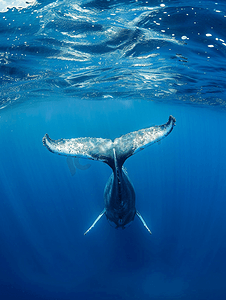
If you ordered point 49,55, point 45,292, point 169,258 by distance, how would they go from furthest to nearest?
point 169,258
point 45,292
point 49,55

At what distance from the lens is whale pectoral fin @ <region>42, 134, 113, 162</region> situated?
4.75m

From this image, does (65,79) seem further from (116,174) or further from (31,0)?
(116,174)

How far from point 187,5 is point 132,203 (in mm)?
8014

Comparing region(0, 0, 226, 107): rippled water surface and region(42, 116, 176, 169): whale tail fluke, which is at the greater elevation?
region(0, 0, 226, 107): rippled water surface

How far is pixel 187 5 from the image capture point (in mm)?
7156

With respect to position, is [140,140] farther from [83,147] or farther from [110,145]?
[83,147]

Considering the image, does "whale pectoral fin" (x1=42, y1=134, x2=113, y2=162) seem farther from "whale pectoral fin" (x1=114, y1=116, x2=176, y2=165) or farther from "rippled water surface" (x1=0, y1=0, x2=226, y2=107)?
"rippled water surface" (x1=0, y1=0, x2=226, y2=107)

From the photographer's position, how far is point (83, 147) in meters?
5.04

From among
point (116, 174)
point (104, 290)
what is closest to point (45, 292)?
point (104, 290)

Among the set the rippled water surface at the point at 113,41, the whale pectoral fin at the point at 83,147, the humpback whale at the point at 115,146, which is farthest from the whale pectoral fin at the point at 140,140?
the rippled water surface at the point at 113,41

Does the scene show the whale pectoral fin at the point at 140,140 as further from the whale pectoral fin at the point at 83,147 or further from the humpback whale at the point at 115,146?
the whale pectoral fin at the point at 83,147

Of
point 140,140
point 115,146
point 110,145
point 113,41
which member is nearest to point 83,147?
point 110,145

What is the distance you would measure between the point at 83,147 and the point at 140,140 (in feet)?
5.19

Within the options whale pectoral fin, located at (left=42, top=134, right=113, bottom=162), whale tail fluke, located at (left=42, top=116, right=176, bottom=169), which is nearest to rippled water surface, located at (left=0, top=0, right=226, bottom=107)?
whale tail fluke, located at (left=42, top=116, right=176, bottom=169)
